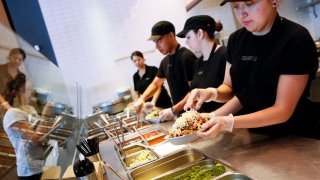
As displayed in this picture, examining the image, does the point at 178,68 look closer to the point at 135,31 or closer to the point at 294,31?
the point at 294,31

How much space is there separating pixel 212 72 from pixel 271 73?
0.85 metres

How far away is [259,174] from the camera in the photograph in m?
1.17

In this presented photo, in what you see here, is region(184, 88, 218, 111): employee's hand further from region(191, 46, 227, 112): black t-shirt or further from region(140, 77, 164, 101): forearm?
region(140, 77, 164, 101): forearm

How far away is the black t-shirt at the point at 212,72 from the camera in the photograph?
86.3 inches

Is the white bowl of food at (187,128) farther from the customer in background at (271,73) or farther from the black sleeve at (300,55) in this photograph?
the black sleeve at (300,55)

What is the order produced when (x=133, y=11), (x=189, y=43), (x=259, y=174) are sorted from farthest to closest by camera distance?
(x=133, y=11) < (x=189, y=43) < (x=259, y=174)

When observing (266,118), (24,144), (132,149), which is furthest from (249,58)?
(24,144)

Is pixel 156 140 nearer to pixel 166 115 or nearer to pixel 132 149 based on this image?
pixel 132 149

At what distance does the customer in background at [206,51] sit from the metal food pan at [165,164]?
0.73 meters

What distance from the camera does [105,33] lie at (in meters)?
5.30

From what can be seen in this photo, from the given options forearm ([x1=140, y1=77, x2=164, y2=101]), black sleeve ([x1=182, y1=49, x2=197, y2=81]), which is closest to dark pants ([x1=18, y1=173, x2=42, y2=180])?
black sleeve ([x1=182, y1=49, x2=197, y2=81])

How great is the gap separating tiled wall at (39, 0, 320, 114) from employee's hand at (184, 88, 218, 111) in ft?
12.1

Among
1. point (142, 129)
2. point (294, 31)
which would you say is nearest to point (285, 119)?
point (294, 31)

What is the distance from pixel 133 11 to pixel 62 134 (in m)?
3.48
